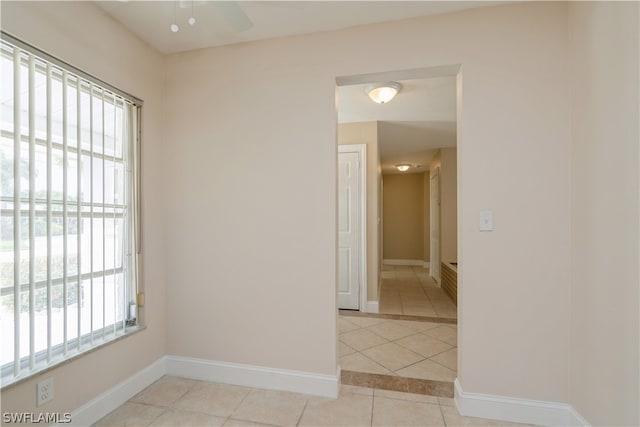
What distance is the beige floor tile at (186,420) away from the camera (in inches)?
67.4

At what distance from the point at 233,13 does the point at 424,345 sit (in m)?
3.02

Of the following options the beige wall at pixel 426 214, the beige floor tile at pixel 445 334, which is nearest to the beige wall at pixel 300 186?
the beige floor tile at pixel 445 334

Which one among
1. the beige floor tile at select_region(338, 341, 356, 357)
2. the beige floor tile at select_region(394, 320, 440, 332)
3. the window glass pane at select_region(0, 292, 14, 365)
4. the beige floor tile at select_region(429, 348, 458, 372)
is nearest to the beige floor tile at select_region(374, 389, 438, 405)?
the beige floor tile at select_region(429, 348, 458, 372)

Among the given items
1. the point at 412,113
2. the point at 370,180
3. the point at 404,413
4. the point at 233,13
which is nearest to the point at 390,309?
the point at 370,180

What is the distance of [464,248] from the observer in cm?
183

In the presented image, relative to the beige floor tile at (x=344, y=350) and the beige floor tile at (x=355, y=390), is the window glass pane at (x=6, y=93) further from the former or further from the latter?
the beige floor tile at (x=344, y=350)

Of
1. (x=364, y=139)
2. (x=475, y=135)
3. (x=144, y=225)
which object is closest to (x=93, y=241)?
(x=144, y=225)

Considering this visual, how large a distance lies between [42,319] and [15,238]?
17.8 inches

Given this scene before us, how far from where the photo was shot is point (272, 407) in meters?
1.88

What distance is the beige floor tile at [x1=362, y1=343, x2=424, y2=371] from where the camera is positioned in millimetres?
2445

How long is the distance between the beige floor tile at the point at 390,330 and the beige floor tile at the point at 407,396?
37.6 inches

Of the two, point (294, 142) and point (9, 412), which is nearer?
point (9, 412)

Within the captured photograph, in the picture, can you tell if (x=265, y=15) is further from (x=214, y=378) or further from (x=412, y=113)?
(x=214, y=378)

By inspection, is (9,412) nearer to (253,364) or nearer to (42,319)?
(42,319)
